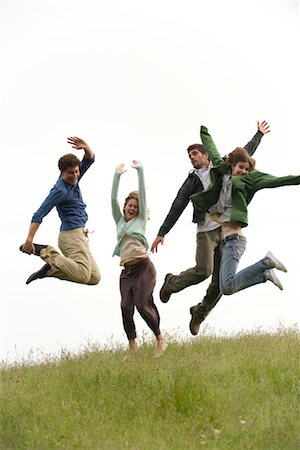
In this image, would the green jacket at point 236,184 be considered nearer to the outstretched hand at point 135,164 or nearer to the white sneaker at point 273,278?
the white sneaker at point 273,278

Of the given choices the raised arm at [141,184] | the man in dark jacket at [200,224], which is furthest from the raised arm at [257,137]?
the raised arm at [141,184]

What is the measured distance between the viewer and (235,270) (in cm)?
1297

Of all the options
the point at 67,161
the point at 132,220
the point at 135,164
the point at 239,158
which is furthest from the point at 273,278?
the point at 67,161

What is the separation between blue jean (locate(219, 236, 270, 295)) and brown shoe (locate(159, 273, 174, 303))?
1659mm

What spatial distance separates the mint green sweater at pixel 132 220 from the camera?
13.4m

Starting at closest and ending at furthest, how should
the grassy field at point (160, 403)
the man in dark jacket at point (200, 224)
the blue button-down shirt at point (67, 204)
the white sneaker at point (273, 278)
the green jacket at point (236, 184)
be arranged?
the grassy field at point (160, 403), the green jacket at point (236, 184), the white sneaker at point (273, 278), the blue button-down shirt at point (67, 204), the man in dark jacket at point (200, 224)

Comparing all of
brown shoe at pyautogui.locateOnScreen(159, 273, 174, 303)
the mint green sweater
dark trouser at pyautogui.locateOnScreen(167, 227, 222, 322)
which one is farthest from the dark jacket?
brown shoe at pyautogui.locateOnScreen(159, 273, 174, 303)

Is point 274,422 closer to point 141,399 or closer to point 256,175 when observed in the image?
point 141,399

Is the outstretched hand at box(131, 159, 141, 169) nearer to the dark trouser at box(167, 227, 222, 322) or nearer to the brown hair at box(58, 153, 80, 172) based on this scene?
the brown hair at box(58, 153, 80, 172)

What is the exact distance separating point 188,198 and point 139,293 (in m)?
1.62

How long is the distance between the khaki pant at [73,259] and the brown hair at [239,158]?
7.55 ft

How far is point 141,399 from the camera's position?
12.2 meters

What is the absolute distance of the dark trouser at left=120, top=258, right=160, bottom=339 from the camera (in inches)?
527

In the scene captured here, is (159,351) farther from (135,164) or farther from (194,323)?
(135,164)
